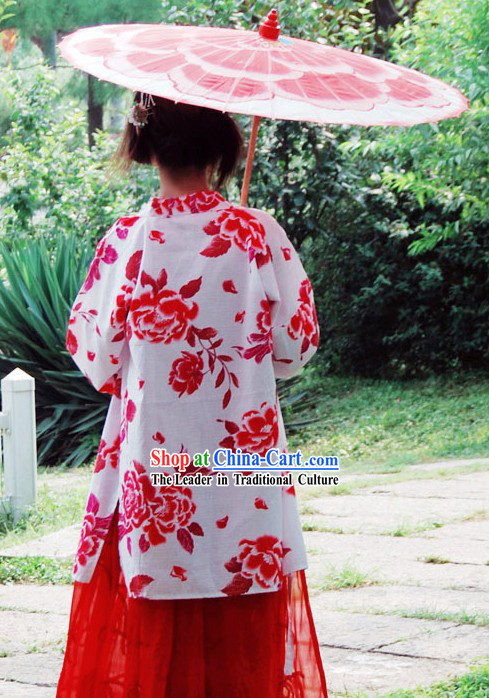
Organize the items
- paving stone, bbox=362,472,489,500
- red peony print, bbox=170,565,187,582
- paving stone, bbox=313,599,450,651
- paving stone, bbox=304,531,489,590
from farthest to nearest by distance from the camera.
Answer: paving stone, bbox=362,472,489,500, paving stone, bbox=304,531,489,590, paving stone, bbox=313,599,450,651, red peony print, bbox=170,565,187,582

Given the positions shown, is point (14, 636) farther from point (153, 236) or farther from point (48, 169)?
point (48, 169)

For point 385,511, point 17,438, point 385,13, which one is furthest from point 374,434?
point 385,13

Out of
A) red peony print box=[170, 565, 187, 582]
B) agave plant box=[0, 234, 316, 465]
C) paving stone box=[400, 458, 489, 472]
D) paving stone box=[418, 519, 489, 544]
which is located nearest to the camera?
red peony print box=[170, 565, 187, 582]

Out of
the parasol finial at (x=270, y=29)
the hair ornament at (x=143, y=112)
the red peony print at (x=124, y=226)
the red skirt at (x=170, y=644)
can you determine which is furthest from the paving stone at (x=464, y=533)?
the hair ornament at (x=143, y=112)

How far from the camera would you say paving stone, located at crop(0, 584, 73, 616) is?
14.6 feet

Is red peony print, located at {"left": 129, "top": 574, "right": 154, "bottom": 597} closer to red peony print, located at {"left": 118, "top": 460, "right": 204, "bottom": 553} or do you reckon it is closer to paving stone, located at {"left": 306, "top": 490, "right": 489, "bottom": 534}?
red peony print, located at {"left": 118, "top": 460, "right": 204, "bottom": 553}

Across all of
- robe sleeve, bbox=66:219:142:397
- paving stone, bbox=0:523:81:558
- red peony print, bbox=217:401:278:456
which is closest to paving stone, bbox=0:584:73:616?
paving stone, bbox=0:523:81:558

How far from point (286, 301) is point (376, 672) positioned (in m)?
1.33

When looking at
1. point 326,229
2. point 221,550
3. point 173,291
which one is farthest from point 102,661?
point 326,229

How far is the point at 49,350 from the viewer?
992cm

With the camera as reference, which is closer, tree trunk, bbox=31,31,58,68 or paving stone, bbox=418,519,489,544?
paving stone, bbox=418,519,489,544

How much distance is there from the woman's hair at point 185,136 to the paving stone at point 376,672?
1.54 metres

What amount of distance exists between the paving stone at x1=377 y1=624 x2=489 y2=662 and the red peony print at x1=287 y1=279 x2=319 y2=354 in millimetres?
1314

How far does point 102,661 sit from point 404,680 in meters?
1.02
